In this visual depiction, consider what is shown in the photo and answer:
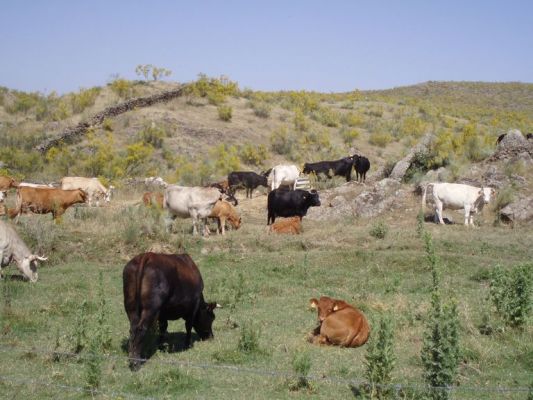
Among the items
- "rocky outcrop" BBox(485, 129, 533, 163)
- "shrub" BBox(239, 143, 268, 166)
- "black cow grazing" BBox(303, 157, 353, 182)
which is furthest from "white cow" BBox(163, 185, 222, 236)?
"shrub" BBox(239, 143, 268, 166)

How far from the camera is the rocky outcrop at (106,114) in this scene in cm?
3584

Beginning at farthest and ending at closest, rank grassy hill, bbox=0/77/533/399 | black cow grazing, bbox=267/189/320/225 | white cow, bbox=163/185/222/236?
black cow grazing, bbox=267/189/320/225 → white cow, bbox=163/185/222/236 → grassy hill, bbox=0/77/533/399

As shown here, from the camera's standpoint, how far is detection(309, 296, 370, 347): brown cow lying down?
10039 mm

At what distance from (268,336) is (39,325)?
370 cm

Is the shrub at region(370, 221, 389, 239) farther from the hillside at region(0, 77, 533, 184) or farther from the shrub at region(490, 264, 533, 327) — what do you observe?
the hillside at region(0, 77, 533, 184)

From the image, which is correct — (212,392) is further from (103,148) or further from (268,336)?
(103,148)

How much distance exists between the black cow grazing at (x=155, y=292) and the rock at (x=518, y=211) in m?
13.8

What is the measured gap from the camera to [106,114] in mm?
39406

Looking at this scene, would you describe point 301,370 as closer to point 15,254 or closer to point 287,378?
point 287,378

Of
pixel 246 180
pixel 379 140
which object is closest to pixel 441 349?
pixel 246 180

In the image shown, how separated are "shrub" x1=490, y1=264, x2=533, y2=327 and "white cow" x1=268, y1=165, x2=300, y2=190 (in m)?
18.2

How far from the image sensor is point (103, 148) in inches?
1342

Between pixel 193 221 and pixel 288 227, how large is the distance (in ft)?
9.23

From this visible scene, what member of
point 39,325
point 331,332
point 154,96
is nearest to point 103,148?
point 154,96
